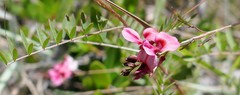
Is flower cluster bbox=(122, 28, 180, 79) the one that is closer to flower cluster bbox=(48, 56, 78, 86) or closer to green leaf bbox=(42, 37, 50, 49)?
green leaf bbox=(42, 37, 50, 49)

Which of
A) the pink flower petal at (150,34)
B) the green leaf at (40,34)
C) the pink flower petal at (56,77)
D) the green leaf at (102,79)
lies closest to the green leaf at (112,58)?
the green leaf at (102,79)

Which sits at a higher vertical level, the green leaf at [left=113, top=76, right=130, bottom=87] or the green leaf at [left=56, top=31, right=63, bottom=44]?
the green leaf at [left=56, top=31, right=63, bottom=44]

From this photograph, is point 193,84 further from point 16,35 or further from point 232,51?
→ point 16,35

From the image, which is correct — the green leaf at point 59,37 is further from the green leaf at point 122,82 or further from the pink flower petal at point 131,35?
the green leaf at point 122,82

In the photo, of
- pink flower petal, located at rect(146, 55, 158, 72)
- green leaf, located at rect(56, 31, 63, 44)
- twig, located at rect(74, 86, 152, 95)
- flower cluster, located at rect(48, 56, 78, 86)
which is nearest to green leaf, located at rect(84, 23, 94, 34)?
green leaf, located at rect(56, 31, 63, 44)

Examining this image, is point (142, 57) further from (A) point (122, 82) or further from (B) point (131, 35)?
(A) point (122, 82)

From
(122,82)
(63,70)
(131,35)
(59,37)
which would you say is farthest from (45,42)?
(63,70)
